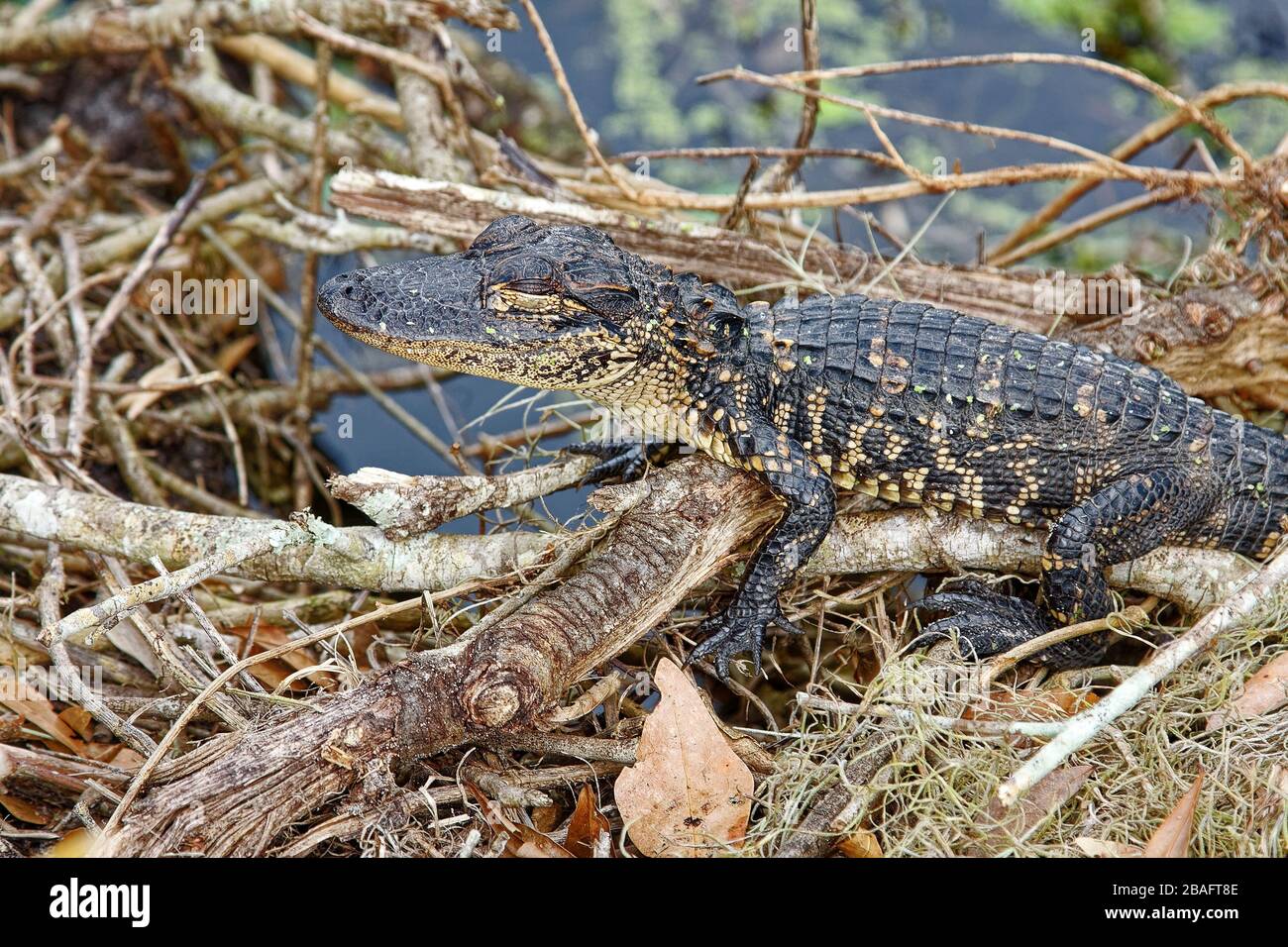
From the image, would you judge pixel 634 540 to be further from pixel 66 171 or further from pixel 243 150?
pixel 66 171

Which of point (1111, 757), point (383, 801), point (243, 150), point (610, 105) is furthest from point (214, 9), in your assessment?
point (1111, 757)

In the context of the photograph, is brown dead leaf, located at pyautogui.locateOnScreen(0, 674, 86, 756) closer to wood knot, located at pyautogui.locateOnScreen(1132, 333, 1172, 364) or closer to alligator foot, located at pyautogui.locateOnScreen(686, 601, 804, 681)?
alligator foot, located at pyautogui.locateOnScreen(686, 601, 804, 681)

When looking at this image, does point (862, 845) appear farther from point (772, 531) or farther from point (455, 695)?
point (455, 695)

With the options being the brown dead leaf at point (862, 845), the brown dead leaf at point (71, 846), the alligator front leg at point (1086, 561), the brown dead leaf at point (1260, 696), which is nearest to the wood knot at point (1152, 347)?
the alligator front leg at point (1086, 561)

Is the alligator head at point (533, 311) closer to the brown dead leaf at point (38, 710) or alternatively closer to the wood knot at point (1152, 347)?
the brown dead leaf at point (38, 710)

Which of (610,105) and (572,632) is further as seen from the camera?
(610,105)

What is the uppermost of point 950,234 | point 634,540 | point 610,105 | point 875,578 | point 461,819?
point 610,105

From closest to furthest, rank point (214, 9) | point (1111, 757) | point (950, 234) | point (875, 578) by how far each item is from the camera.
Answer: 1. point (1111, 757)
2. point (875, 578)
3. point (214, 9)
4. point (950, 234)
